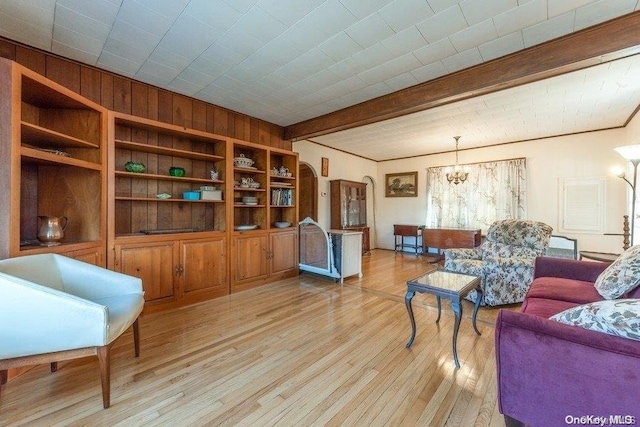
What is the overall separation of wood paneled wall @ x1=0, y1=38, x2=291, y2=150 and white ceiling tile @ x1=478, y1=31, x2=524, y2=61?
315 cm

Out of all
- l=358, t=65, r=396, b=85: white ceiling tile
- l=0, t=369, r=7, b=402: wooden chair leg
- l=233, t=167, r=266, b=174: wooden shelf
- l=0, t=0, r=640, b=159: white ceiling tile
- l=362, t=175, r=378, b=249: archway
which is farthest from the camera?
l=362, t=175, r=378, b=249: archway

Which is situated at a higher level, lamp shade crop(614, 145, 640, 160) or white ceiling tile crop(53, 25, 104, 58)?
white ceiling tile crop(53, 25, 104, 58)

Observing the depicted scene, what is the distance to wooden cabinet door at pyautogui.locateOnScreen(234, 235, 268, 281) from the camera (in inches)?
144

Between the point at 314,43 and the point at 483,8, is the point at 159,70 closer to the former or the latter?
the point at 314,43

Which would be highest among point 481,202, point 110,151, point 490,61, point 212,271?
point 490,61

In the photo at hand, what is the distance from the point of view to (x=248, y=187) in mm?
3902

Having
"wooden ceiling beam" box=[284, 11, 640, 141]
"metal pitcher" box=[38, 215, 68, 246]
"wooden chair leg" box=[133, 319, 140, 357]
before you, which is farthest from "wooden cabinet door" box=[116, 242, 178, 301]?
"wooden ceiling beam" box=[284, 11, 640, 141]

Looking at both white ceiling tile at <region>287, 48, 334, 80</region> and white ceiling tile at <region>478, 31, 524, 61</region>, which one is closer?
white ceiling tile at <region>478, 31, 524, 61</region>

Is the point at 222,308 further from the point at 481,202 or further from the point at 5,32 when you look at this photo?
the point at 481,202

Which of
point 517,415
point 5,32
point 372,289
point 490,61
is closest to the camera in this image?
point 517,415

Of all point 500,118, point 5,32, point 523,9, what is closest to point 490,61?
point 523,9

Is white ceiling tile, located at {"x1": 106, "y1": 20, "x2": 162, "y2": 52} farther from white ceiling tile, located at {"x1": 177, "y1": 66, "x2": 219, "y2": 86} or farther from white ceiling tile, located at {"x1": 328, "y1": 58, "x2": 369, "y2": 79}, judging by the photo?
white ceiling tile, located at {"x1": 328, "y1": 58, "x2": 369, "y2": 79}

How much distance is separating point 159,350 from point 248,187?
2.31 metres

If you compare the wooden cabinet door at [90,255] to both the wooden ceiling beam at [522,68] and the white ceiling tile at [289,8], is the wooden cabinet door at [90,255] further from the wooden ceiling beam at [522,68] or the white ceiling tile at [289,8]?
the wooden ceiling beam at [522,68]
